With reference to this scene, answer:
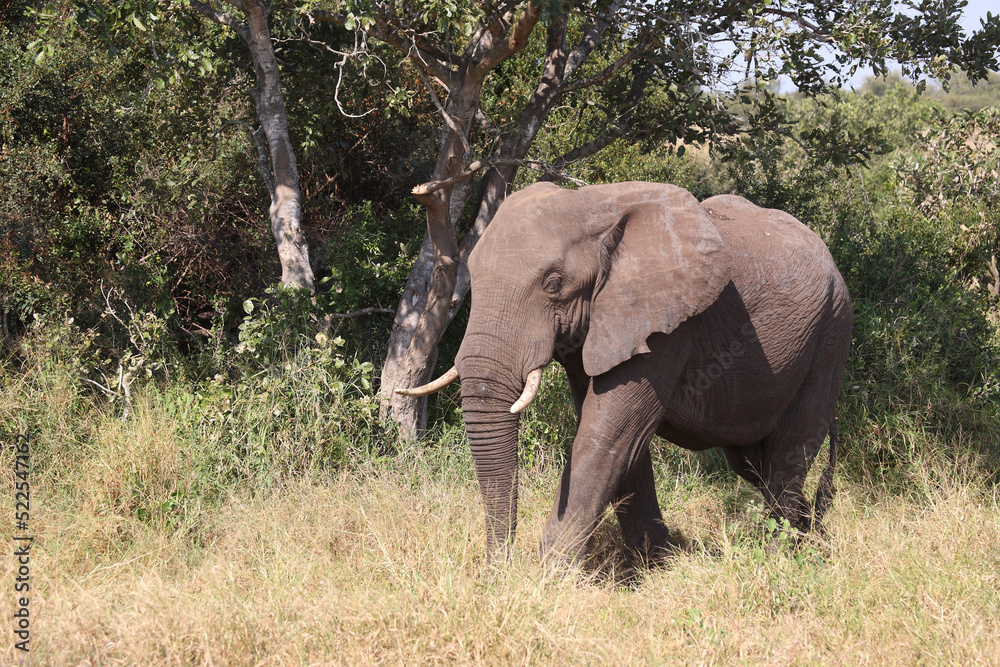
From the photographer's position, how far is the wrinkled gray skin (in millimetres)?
3816

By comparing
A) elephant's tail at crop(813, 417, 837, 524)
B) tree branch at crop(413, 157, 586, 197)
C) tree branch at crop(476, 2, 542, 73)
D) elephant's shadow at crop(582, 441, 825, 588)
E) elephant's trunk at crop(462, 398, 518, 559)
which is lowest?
elephant's shadow at crop(582, 441, 825, 588)

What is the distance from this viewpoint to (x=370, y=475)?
18.6 ft

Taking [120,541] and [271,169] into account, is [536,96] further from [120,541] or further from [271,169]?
[120,541]

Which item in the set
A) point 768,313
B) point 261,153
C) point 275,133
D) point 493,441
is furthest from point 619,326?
point 261,153

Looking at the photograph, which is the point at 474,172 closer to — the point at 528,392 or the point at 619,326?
the point at 619,326

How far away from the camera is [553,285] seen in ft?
12.5

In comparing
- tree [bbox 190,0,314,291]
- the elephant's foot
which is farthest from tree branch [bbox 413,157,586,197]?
the elephant's foot

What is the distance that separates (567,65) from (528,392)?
3.88 metres

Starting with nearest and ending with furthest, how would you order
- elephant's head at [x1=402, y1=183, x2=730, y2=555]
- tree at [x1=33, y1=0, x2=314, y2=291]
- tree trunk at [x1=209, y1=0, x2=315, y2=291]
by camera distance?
elephant's head at [x1=402, y1=183, x2=730, y2=555] → tree at [x1=33, y1=0, x2=314, y2=291] → tree trunk at [x1=209, y1=0, x2=315, y2=291]

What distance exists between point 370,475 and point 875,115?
13.3 meters

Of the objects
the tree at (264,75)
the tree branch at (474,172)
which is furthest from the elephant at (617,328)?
the tree at (264,75)

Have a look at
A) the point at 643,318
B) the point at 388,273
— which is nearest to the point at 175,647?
the point at 643,318

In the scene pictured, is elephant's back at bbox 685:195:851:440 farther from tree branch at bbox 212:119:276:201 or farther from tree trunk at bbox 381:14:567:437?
tree branch at bbox 212:119:276:201

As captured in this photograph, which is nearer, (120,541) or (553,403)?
(120,541)
